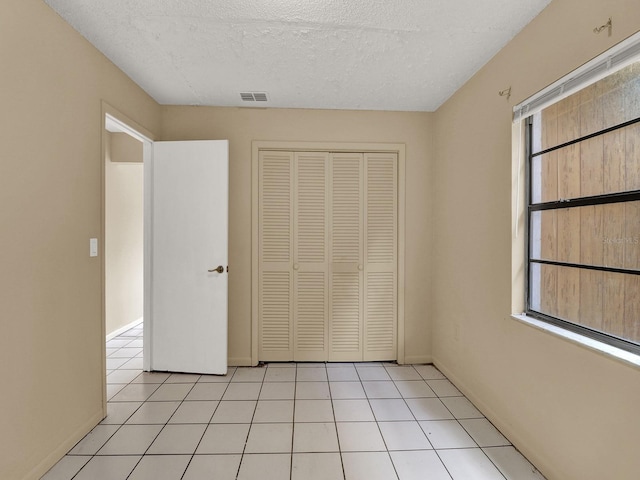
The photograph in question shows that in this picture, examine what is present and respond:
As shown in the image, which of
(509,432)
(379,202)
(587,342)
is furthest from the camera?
(379,202)

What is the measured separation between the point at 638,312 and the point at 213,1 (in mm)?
2379

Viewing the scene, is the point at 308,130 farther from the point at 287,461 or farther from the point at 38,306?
the point at 287,461

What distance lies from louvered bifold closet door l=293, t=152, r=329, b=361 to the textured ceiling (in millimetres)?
748

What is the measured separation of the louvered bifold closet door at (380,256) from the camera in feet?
10.4

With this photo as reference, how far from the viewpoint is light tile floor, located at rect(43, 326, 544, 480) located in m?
1.72

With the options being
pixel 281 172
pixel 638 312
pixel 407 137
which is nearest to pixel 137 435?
pixel 281 172

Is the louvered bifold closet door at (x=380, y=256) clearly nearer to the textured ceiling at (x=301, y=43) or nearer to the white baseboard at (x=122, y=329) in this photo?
the textured ceiling at (x=301, y=43)

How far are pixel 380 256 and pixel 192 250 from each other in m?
1.72

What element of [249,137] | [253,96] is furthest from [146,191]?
[253,96]

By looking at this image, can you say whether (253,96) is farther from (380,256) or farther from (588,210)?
(588,210)

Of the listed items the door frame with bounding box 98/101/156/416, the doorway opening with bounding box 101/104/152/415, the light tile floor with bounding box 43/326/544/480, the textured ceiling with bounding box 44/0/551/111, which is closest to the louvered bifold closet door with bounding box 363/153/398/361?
the light tile floor with bounding box 43/326/544/480

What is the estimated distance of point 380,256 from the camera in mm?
3178

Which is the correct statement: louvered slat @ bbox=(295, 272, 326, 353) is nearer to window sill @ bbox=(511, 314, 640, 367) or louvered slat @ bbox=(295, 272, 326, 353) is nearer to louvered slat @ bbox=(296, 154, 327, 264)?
louvered slat @ bbox=(296, 154, 327, 264)

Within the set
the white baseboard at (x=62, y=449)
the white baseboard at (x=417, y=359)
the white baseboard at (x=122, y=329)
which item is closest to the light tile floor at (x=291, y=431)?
the white baseboard at (x=62, y=449)
